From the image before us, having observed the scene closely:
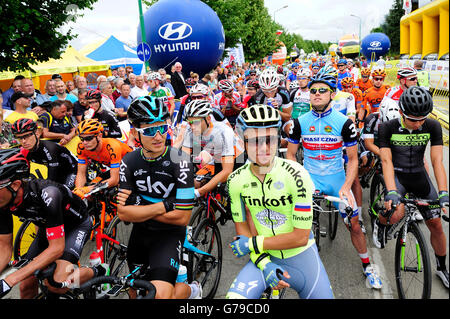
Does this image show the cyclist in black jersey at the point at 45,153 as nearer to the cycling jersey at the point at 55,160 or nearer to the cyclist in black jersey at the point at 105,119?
the cycling jersey at the point at 55,160

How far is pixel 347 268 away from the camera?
15.1 feet

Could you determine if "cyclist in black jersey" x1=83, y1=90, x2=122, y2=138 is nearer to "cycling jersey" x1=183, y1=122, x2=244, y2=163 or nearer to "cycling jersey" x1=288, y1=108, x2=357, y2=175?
"cycling jersey" x1=183, y1=122, x2=244, y2=163

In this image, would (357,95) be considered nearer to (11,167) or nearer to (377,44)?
(11,167)

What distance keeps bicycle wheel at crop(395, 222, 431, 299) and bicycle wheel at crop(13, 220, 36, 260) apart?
4946 mm

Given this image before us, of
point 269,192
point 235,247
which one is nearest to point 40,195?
point 235,247

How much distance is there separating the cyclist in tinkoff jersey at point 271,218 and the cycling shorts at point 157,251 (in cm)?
68

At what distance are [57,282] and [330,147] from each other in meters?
3.46

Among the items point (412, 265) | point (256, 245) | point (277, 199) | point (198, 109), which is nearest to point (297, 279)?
point (256, 245)

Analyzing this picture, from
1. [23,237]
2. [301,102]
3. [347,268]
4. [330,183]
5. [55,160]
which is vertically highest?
[301,102]

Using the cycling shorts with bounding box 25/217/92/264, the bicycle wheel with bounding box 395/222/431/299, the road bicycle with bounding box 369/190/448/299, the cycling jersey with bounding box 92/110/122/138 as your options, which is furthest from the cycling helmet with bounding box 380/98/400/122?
the cycling jersey with bounding box 92/110/122/138

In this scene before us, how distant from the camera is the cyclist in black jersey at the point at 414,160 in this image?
142 inches

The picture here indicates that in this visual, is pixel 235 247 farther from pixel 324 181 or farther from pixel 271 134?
pixel 324 181

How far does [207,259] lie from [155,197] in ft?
4.46
